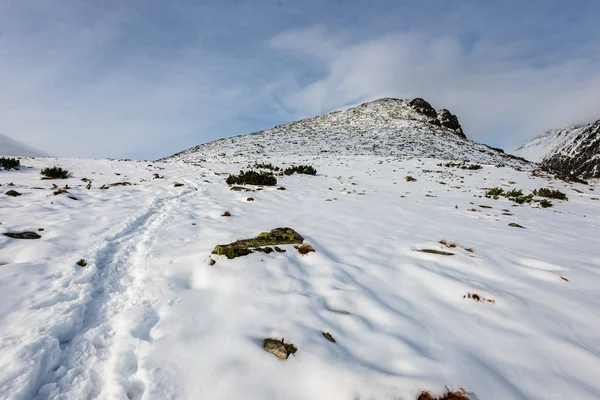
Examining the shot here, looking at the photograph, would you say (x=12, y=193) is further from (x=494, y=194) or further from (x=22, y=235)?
(x=494, y=194)

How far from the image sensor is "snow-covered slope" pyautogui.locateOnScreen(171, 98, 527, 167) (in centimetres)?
3512

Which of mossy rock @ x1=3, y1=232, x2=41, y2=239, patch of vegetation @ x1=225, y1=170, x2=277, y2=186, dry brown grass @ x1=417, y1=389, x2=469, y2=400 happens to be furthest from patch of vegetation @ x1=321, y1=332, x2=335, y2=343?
patch of vegetation @ x1=225, y1=170, x2=277, y2=186

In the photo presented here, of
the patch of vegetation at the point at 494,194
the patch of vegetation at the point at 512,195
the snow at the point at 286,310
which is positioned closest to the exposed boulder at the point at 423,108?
the patch of vegetation at the point at 494,194

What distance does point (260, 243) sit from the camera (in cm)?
539

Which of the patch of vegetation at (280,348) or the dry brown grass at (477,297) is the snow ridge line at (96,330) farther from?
the dry brown grass at (477,297)

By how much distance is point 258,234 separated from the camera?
6.09 m

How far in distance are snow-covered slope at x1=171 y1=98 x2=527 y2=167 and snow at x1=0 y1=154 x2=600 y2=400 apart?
23043 mm

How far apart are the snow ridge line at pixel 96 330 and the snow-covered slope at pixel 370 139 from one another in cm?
2318

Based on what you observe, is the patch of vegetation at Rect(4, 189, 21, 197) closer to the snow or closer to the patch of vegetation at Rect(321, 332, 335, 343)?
the snow

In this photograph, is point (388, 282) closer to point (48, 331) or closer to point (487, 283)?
point (487, 283)

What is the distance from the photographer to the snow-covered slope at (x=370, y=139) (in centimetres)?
3512

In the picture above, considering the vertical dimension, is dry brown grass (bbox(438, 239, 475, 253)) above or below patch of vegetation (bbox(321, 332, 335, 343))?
above

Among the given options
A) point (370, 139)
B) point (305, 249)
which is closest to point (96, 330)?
point (305, 249)

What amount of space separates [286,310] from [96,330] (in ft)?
6.74
